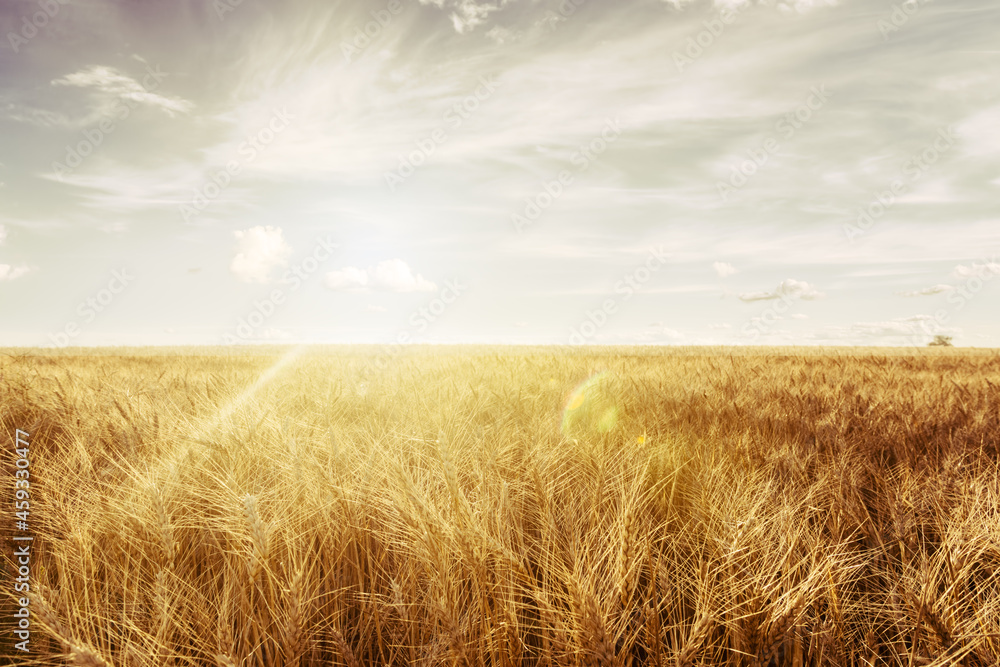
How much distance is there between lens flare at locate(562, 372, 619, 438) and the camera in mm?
3480

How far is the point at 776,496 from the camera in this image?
220 cm

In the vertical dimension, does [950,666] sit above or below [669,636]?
above

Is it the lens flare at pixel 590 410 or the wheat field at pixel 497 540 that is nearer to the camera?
the wheat field at pixel 497 540

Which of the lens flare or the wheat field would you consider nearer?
the wheat field

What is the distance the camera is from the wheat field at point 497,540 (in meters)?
1.26

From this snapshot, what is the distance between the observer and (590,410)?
4191 mm

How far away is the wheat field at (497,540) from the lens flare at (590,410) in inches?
2.4

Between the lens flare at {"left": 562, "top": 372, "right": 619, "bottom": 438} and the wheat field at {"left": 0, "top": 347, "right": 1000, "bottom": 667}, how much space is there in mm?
61

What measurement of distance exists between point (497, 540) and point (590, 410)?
2818 mm

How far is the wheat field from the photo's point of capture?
1.26 meters

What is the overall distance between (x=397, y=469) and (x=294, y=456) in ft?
1.70

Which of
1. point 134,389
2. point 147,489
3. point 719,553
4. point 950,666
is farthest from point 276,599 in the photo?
point 134,389

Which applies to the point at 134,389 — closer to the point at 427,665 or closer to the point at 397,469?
the point at 397,469

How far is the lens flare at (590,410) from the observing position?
3480 mm
